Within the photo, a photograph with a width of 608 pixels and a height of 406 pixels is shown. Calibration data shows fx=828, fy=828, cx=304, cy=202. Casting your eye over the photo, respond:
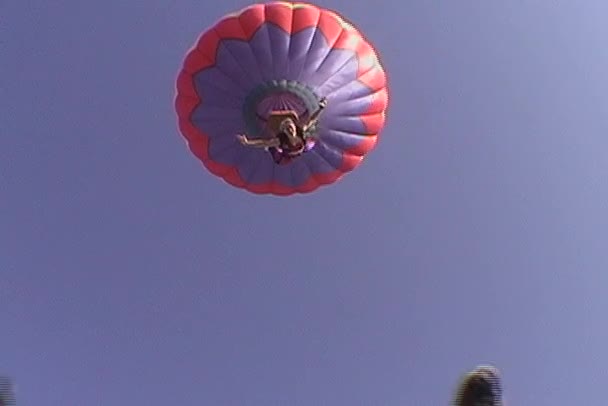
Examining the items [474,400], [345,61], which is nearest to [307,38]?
[345,61]

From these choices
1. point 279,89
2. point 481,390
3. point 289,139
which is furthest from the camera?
point 289,139

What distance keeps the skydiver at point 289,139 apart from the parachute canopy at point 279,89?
169mm

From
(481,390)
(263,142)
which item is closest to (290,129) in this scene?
(263,142)

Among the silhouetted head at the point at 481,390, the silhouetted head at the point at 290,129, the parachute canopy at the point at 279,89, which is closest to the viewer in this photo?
the silhouetted head at the point at 481,390

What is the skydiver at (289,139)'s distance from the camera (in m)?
13.9

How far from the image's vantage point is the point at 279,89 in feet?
45.2

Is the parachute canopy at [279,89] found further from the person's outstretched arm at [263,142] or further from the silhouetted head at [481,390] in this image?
the silhouetted head at [481,390]

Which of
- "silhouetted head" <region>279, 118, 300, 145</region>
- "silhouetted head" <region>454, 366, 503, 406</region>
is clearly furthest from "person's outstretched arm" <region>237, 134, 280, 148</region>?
"silhouetted head" <region>454, 366, 503, 406</region>

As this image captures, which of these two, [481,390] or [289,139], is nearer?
[481,390]

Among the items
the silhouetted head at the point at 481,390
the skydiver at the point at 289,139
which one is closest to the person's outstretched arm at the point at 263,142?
the skydiver at the point at 289,139

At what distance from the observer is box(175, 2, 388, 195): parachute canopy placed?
13734 mm

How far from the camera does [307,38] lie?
45.0 feet

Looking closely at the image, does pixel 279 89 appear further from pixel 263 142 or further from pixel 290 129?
pixel 263 142

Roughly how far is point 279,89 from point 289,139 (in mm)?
848
